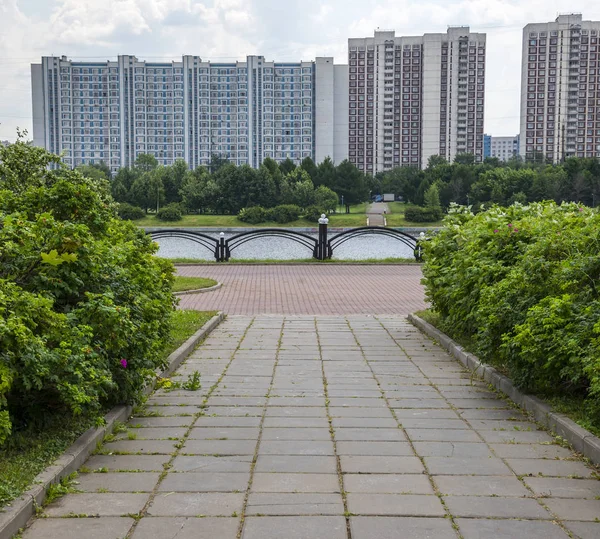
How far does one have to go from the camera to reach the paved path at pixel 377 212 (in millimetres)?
67250

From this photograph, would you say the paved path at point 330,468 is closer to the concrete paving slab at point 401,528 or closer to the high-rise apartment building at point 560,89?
the concrete paving slab at point 401,528

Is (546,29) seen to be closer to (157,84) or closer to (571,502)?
(157,84)

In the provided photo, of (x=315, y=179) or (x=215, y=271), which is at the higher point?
(x=315, y=179)

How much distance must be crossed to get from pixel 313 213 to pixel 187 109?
62250 mm

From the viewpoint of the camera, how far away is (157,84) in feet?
380

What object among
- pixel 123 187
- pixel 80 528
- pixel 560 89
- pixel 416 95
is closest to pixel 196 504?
pixel 80 528

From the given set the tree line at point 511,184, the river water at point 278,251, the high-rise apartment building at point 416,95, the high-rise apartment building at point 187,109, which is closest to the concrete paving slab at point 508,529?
the river water at point 278,251

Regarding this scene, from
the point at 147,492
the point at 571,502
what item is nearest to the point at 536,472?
the point at 571,502

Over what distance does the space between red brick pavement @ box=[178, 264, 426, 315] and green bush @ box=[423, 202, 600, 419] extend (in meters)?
4.04

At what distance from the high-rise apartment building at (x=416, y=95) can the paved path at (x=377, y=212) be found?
1159 inches

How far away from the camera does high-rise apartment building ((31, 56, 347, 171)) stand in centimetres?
11523

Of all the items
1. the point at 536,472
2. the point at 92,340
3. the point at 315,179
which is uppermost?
the point at 315,179

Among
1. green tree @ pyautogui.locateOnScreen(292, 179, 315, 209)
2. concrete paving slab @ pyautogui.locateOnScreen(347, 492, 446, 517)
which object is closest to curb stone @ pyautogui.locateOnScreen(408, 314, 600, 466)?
concrete paving slab @ pyautogui.locateOnScreen(347, 492, 446, 517)

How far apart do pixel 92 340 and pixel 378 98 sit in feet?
364
